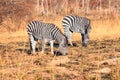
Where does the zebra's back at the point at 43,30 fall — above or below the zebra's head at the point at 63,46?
above

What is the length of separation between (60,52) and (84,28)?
404cm

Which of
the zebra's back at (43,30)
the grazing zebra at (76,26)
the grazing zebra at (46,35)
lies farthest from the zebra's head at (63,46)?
the grazing zebra at (76,26)

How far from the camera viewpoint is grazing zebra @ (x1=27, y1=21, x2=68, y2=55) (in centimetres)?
1379

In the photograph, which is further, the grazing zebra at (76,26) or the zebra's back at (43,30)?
the grazing zebra at (76,26)

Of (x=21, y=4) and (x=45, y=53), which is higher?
(x=21, y=4)

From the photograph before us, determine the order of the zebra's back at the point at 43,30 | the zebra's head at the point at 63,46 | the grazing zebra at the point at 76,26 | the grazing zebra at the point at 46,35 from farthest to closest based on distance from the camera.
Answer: the grazing zebra at the point at 76,26 → the zebra's back at the point at 43,30 → the grazing zebra at the point at 46,35 → the zebra's head at the point at 63,46

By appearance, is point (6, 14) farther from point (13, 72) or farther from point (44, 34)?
point (13, 72)

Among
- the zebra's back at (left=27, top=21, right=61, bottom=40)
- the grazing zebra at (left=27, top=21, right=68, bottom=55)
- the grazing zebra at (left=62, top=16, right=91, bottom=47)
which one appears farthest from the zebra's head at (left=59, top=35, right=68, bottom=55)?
the grazing zebra at (left=62, top=16, right=91, bottom=47)

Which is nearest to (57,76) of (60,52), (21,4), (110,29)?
(60,52)

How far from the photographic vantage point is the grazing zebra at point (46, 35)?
543 inches

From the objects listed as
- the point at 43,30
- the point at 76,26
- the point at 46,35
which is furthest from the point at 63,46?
the point at 76,26

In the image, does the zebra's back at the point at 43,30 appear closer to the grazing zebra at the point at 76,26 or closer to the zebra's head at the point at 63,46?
the zebra's head at the point at 63,46

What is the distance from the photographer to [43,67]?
10383 millimetres

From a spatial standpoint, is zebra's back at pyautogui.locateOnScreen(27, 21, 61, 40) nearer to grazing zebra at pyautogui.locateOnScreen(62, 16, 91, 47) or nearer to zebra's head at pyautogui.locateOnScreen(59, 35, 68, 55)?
zebra's head at pyautogui.locateOnScreen(59, 35, 68, 55)
